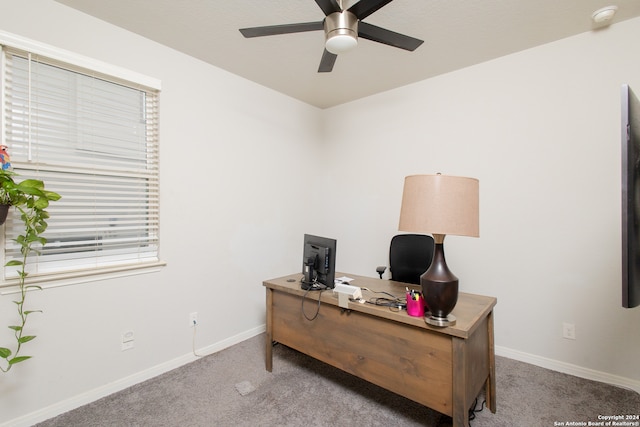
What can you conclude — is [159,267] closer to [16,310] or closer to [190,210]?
[190,210]

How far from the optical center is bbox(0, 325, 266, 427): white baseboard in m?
1.70

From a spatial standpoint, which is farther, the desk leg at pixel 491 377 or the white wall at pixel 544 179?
the white wall at pixel 544 179

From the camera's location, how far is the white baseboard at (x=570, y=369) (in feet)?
6.59

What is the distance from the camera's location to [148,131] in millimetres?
2275

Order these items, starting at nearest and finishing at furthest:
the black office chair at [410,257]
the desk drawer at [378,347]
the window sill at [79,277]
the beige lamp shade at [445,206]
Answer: the beige lamp shade at [445,206], the desk drawer at [378,347], the window sill at [79,277], the black office chair at [410,257]

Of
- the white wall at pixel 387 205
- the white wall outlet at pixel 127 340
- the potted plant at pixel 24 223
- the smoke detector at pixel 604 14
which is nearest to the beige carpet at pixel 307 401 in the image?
the white wall at pixel 387 205

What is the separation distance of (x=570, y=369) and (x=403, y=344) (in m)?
1.61

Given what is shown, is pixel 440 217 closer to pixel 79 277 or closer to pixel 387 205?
pixel 387 205

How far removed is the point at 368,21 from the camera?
2.05 m

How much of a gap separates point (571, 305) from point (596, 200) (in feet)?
2.62

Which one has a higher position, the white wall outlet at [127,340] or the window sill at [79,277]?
the window sill at [79,277]

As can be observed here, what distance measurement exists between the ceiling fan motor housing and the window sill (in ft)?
6.48

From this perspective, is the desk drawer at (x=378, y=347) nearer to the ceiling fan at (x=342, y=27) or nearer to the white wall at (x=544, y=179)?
the white wall at (x=544, y=179)

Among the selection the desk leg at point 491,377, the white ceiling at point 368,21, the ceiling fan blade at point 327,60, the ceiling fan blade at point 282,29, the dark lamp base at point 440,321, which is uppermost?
the white ceiling at point 368,21
